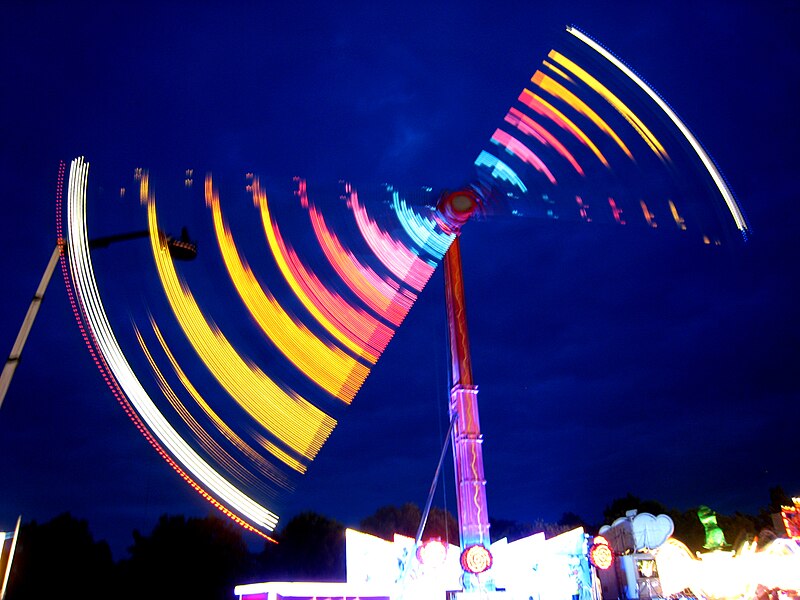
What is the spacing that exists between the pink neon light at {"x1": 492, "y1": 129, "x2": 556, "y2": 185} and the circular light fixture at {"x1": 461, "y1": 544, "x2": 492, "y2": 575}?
37.7 feet

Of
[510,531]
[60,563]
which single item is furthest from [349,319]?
[510,531]

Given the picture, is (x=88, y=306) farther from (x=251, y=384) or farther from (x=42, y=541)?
(x=42, y=541)

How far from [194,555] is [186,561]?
63cm

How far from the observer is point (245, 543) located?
49344 millimetres

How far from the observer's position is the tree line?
41938 mm

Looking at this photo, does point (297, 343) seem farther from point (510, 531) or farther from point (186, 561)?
point (510, 531)

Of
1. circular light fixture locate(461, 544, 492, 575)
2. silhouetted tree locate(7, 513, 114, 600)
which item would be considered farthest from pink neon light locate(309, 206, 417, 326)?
silhouetted tree locate(7, 513, 114, 600)

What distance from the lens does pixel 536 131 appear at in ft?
64.0

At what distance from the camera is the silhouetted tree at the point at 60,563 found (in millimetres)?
39812

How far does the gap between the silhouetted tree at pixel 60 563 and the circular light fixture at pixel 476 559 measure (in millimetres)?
31454

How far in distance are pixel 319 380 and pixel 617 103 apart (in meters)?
10.7

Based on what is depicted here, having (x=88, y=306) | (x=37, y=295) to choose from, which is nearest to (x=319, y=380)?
(x=88, y=306)

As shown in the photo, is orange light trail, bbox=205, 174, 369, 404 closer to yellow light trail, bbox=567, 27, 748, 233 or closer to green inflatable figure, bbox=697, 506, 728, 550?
yellow light trail, bbox=567, 27, 748, 233

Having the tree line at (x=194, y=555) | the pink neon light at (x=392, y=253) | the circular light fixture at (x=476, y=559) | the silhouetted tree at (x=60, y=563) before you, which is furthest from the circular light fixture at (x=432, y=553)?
the silhouetted tree at (x=60, y=563)
